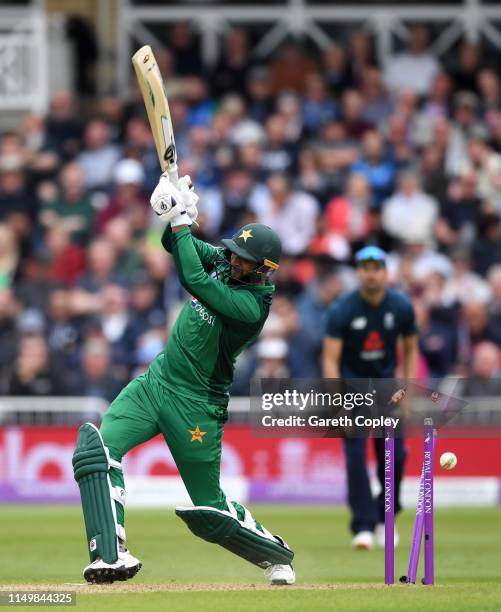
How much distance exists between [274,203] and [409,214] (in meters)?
1.68

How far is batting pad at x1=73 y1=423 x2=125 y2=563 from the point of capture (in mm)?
9180

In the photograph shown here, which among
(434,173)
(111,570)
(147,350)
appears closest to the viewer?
(111,570)

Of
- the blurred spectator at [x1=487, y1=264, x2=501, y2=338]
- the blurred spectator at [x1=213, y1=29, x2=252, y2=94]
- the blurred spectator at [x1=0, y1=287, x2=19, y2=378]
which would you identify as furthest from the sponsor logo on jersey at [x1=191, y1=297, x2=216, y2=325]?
the blurred spectator at [x1=213, y1=29, x2=252, y2=94]

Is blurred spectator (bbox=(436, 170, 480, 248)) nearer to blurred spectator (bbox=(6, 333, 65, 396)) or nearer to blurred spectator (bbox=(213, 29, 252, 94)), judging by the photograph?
blurred spectator (bbox=(213, 29, 252, 94))

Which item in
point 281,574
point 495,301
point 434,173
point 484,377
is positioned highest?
point 434,173

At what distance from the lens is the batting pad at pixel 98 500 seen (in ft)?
30.1

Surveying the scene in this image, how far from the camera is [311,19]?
2548 cm

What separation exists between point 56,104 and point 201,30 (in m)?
3.73

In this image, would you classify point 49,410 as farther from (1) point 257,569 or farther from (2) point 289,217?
(1) point 257,569

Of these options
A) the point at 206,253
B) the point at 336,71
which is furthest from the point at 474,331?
the point at 206,253

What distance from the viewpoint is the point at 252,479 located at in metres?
18.3

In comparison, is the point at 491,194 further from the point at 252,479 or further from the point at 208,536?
the point at 208,536

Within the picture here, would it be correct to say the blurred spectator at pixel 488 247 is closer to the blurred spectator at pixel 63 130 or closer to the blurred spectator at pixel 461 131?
the blurred spectator at pixel 461 131

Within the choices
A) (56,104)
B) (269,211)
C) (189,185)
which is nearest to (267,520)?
(269,211)
